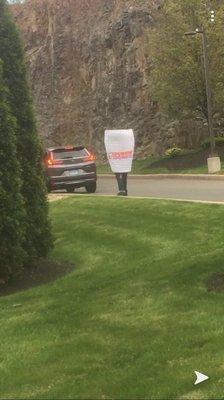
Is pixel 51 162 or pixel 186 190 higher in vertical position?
pixel 51 162

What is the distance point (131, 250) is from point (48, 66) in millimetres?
33257

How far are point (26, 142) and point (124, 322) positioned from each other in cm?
382

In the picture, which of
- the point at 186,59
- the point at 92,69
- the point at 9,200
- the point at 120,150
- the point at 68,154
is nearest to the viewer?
the point at 9,200

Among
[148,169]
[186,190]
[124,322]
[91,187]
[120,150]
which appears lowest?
[148,169]

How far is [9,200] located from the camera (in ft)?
25.4

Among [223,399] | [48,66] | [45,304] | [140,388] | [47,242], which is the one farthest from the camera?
[48,66]

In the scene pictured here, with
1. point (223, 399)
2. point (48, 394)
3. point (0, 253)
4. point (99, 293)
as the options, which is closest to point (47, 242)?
point (0, 253)

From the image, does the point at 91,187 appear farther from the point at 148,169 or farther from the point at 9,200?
the point at 9,200

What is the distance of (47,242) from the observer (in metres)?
8.83

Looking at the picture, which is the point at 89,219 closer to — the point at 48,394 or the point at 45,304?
the point at 45,304

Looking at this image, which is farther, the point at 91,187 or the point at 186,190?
the point at 91,187

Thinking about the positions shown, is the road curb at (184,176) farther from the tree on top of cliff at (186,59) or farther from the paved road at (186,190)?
the tree on top of cliff at (186,59)

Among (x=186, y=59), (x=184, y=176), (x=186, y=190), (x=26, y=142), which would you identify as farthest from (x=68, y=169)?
(x=26, y=142)

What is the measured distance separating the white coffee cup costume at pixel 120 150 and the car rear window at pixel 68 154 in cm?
425
